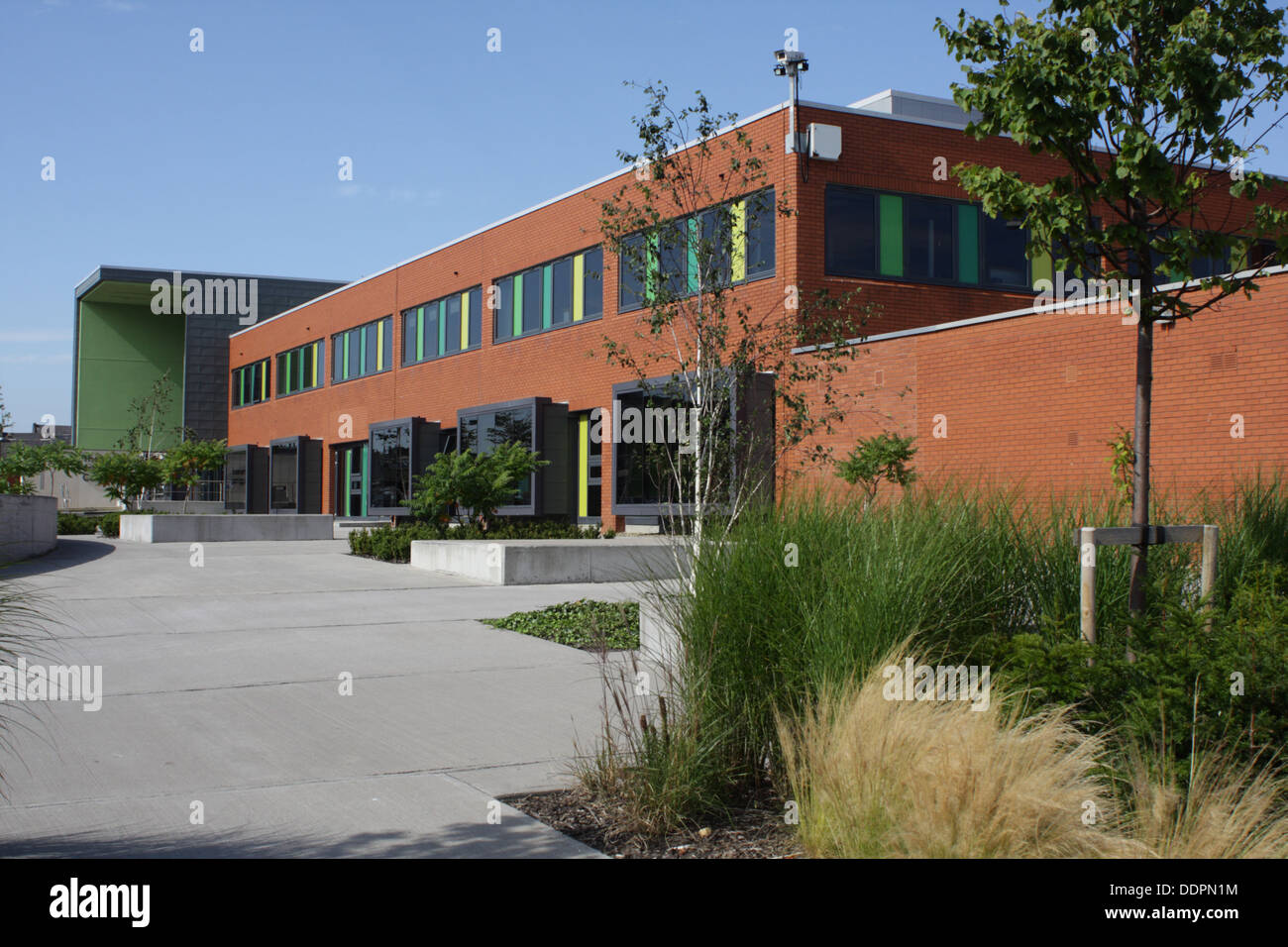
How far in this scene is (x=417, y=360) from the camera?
35031 mm

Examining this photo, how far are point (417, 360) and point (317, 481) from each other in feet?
32.7

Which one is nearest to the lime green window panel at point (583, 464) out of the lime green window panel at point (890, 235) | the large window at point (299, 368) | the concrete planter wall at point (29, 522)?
the lime green window panel at point (890, 235)

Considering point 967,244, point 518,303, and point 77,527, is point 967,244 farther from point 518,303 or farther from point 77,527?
point 77,527

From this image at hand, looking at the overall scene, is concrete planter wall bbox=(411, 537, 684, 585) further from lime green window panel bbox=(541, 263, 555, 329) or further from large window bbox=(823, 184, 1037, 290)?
lime green window panel bbox=(541, 263, 555, 329)

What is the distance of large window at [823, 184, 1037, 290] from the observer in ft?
68.9

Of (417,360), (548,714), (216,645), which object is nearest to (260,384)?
(417,360)

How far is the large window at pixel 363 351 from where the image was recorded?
1463 inches

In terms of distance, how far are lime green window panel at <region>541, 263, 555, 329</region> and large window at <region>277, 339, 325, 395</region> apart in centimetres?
1607

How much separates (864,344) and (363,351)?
2425 centimetres

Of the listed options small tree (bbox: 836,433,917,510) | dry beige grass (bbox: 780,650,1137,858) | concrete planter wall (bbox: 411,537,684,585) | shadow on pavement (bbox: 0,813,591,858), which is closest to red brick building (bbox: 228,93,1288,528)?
small tree (bbox: 836,433,917,510)

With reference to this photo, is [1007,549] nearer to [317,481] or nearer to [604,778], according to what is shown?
[604,778]

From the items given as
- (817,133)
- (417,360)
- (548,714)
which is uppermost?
(817,133)

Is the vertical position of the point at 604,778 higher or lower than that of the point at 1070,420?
lower
